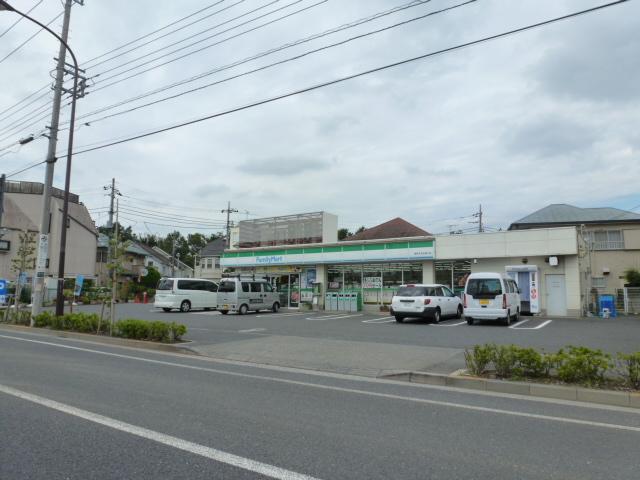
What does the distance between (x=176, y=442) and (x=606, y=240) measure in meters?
36.5

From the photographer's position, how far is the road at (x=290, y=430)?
4031 millimetres

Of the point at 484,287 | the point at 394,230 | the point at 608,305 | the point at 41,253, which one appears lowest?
the point at 608,305

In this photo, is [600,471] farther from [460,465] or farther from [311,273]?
[311,273]

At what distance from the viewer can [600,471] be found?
406cm

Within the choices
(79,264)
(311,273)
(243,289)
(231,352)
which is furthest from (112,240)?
(79,264)

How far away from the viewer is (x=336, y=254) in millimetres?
27938

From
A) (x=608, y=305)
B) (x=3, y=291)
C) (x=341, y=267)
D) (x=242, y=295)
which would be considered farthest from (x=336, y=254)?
(x=3, y=291)

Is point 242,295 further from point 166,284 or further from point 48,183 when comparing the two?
point 48,183

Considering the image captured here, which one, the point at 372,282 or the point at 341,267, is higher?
the point at 341,267

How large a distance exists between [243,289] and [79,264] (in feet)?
119

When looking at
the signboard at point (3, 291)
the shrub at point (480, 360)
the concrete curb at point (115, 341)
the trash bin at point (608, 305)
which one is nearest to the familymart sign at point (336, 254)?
the trash bin at point (608, 305)

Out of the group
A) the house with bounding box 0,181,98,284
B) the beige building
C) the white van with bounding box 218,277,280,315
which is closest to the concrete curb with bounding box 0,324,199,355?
the white van with bounding box 218,277,280,315

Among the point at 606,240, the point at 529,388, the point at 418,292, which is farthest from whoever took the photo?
the point at 606,240

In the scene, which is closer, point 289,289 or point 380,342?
point 380,342
